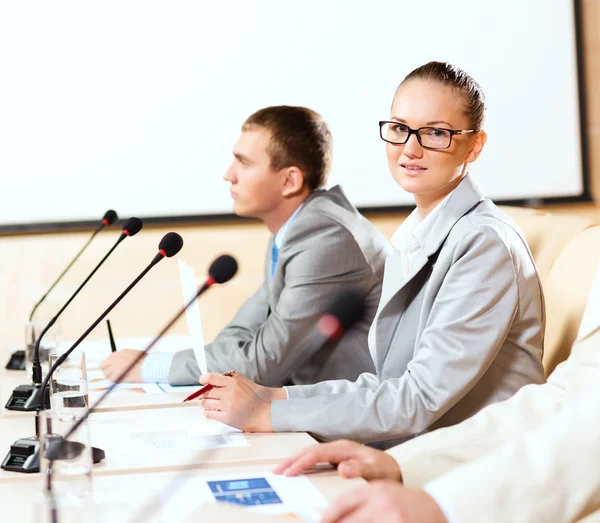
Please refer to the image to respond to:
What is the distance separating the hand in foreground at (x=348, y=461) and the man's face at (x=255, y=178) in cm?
134

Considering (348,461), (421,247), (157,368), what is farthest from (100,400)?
(157,368)

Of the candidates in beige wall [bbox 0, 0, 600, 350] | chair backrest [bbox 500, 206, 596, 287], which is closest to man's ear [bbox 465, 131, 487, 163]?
chair backrest [bbox 500, 206, 596, 287]

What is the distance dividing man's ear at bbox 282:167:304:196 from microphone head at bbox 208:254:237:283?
4.24 ft

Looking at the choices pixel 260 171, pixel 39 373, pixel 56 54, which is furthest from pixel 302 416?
pixel 56 54

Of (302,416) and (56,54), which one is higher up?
(56,54)

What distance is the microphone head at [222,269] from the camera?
4.25 ft

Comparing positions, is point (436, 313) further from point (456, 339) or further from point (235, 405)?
point (235, 405)

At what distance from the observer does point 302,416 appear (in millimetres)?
1647

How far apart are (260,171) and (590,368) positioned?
143 cm

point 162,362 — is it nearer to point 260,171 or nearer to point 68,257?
point 260,171

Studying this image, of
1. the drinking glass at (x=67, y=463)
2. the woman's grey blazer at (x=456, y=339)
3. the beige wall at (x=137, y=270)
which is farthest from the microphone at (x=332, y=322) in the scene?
the beige wall at (x=137, y=270)

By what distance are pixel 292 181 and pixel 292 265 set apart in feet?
1.08

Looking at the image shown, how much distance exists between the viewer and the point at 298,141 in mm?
2635

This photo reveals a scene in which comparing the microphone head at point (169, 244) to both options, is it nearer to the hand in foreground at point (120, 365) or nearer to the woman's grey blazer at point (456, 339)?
the woman's grey blazer at point (456, 339)
